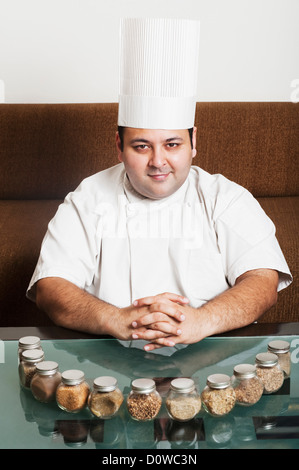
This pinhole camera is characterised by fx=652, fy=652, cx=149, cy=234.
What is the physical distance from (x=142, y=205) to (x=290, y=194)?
3.84 ft

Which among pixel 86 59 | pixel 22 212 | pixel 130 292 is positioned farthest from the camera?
pixel 86 59

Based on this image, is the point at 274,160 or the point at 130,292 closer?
the point at 130,292

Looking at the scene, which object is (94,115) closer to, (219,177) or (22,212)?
(22,212)

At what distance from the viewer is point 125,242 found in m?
1.88

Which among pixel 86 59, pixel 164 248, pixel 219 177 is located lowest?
pixel 164 248

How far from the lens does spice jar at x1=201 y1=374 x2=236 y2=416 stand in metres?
1.19

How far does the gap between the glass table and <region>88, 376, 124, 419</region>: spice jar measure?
0.05ft

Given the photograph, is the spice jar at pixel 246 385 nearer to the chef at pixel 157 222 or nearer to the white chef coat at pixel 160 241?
the chef at pixel 157 222

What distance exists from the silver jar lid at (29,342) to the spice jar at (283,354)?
1.61 feet

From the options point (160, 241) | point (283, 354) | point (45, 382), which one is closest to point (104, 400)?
point (45, 382)

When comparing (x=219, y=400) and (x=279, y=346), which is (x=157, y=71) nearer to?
(x=279, y=346)

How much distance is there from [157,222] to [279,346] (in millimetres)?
643
